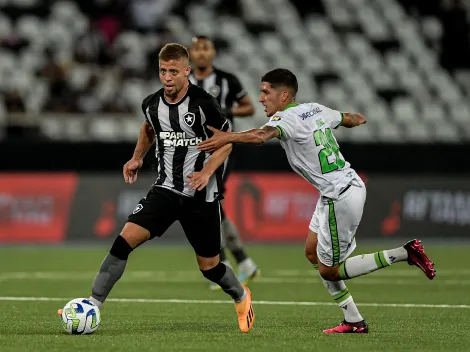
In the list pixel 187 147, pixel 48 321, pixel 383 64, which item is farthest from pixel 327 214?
pixel 383 64

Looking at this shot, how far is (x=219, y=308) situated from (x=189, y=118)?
2.36m

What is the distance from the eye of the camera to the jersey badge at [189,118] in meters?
7.93

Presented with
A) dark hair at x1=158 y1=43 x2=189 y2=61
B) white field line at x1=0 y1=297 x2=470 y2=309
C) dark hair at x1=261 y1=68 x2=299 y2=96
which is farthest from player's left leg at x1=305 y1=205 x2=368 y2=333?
white field line at x1=0 y1=297 x2=470 y2=309

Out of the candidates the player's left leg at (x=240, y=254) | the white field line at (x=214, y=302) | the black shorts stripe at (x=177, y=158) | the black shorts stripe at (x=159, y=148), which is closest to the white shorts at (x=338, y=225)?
the black shorts stripe at (x=177, y=158)

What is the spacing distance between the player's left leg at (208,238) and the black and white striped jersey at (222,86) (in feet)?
12.3

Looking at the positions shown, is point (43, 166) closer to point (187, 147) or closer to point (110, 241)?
point (110, 241)

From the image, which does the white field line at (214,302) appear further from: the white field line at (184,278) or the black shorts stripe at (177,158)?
the black shorts stripe at (177,158)

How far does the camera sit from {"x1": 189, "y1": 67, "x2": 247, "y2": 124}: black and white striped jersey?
11727 mm

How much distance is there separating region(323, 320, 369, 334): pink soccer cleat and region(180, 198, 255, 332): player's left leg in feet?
2.02

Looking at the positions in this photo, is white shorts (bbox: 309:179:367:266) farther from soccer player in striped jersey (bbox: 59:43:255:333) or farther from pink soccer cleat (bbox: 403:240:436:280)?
soccer player in striped jersey (bbox: 59:43:255:333)

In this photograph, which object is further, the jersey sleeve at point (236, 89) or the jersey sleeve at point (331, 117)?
the jersey sleeve at point (236, 89)

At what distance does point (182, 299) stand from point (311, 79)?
1300 cm

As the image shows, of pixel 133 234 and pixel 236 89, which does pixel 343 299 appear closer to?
pixel 133 234

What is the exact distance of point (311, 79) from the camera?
2278cm
